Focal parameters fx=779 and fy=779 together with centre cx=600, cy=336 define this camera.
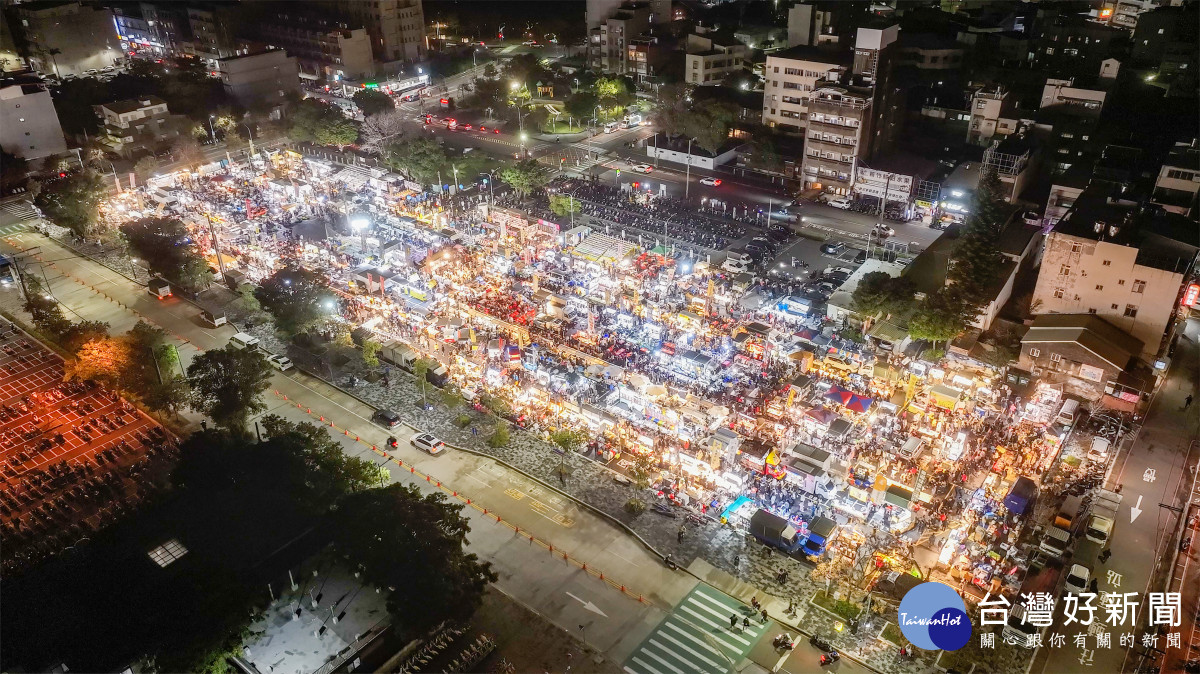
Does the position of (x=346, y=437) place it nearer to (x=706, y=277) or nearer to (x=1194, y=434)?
(x=706, y=277)

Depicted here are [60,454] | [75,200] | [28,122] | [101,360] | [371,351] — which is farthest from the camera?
[28,122]

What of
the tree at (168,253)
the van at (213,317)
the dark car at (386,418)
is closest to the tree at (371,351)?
the dark car at (386,418)

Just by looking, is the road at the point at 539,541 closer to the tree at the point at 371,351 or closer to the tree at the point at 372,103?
the tree at the point at 371,351

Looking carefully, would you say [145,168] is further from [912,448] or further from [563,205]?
[912,448]

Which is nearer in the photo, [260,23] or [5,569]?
[5,569]

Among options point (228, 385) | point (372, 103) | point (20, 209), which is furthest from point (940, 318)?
point (20, 209)

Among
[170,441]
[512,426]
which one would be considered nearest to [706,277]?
[512,426]
